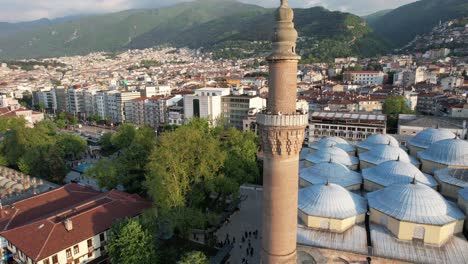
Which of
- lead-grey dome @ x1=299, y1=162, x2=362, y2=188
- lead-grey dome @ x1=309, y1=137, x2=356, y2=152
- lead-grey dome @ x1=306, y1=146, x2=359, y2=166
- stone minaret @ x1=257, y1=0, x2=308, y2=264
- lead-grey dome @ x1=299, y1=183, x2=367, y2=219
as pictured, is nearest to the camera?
stone minaret @ x1=257, y1=0, x2=308, y2=264

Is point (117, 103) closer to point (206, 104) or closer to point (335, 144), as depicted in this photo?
point (206, 104)

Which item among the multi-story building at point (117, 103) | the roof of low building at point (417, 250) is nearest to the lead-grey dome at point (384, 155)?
the roof of low building at point (417, 250)

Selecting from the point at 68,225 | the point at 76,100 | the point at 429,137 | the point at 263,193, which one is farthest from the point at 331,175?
the point at 76,100

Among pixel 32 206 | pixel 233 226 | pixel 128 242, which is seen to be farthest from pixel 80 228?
pixel 233 226

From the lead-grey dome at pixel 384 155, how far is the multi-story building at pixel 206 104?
1366 inches

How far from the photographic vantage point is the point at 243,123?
2189 inches

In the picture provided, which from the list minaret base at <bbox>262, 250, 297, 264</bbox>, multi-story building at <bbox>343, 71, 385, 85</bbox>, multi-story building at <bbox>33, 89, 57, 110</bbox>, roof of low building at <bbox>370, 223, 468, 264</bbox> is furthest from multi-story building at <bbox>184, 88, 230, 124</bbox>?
multi-story building at <bbox>33, 89, 57, 110</bbox>

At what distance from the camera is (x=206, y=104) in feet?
192

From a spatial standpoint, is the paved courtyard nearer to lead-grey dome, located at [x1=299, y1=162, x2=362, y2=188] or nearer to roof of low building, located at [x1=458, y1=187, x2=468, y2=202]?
lead-grey dome, located at [x1=299, y1=162, x2=362, y2=188]

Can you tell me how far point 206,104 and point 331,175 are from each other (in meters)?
39.0

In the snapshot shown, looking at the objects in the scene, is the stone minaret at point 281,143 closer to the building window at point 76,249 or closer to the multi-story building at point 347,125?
the building window at point 76,249

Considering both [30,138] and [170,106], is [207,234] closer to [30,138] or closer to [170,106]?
[30,138]

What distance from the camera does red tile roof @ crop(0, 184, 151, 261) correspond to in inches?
790

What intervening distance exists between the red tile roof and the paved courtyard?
6669 mm
